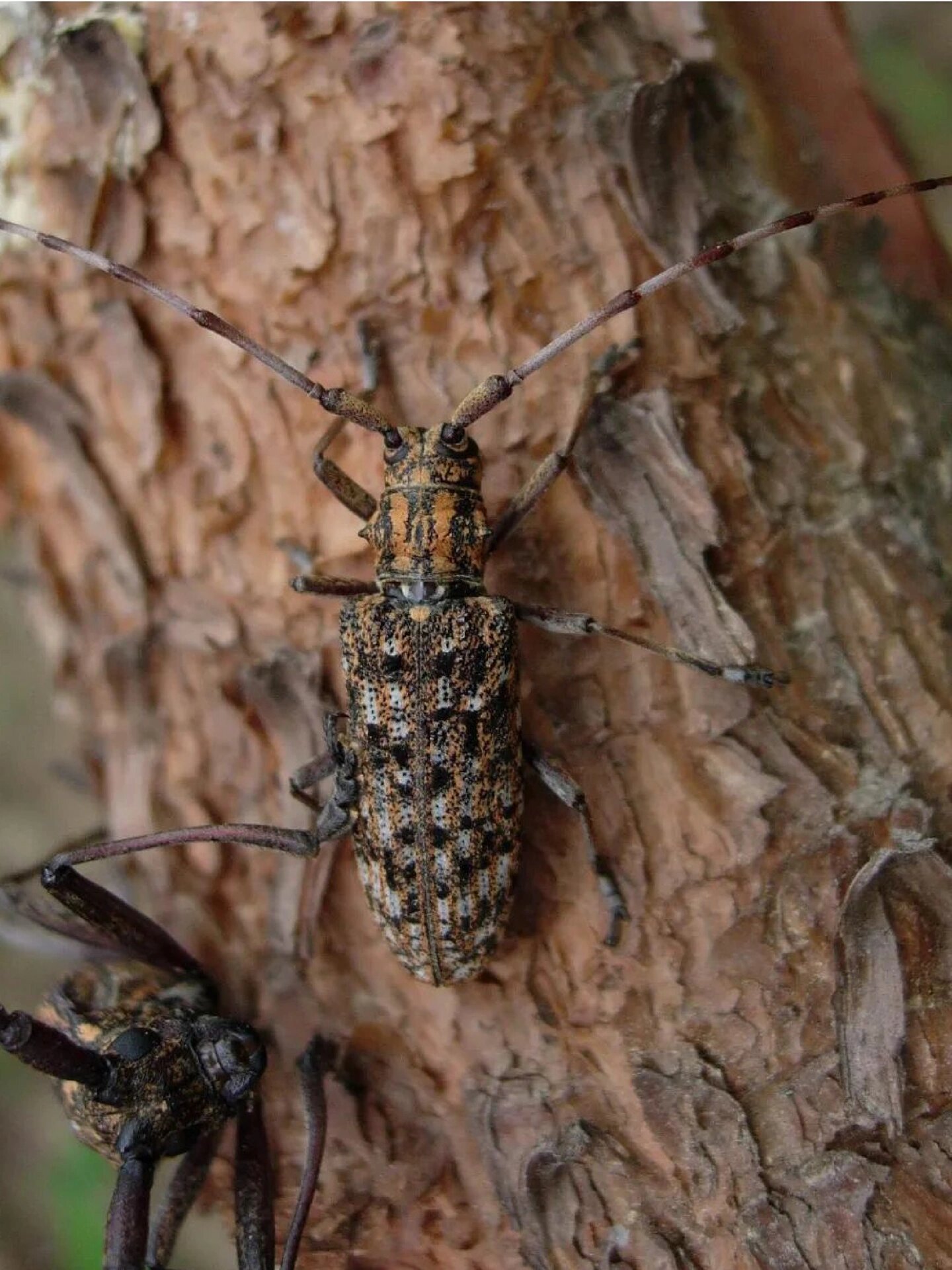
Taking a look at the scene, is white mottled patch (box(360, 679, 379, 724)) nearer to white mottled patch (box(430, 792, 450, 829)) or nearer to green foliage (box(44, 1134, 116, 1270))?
white mottled patch (box(430, 792, 450, 829))

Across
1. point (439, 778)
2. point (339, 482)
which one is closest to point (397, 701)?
point (439, 778)

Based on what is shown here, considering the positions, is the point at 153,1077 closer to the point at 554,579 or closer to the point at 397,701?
the point at 397,701

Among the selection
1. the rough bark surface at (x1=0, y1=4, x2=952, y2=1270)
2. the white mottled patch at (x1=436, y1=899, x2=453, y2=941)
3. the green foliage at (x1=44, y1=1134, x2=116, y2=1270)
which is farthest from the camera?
the green foliage at (x1=44, y1=1134, x2=116, y2=1270)

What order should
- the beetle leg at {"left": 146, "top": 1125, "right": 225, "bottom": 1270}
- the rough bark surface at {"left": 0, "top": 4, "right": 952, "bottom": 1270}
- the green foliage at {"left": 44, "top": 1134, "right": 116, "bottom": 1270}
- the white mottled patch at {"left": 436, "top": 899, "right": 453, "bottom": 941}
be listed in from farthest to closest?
the green foliage at {"left": 44, "top": 1134, "right": 116, "bottom": 1270} → the beetle leg at {"left": 146, "top": 1125, "right": 225, "bottom": 1270} → the white mottled patch at {"left": 436, "top": 899, "right": 453, "bottom": 941} → the rough bark surface at {"left": 0, "top": 4, "right": 952, "bottom": 1270}

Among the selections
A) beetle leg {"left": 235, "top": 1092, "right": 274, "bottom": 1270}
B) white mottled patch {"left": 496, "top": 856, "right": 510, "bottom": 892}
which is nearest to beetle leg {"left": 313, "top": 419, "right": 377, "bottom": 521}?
white mottled patch {"left": 496, "top": 856, "right": 510, "bottom": 892}

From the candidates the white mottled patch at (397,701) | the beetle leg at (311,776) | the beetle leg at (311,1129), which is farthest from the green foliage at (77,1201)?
the white mottled patch at (397,701)

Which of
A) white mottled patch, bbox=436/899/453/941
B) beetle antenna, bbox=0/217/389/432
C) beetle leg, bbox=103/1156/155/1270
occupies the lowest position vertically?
beetle leg, bbox=103/1156/155/1270

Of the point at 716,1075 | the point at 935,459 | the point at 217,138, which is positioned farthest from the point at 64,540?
the point at 935,459
